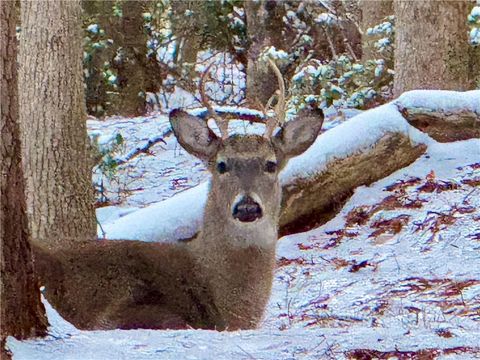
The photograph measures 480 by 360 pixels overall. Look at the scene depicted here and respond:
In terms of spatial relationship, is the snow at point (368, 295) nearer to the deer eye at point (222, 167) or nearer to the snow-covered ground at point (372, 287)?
the snow-covered ground at point (372, 287)

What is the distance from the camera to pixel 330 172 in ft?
27.7

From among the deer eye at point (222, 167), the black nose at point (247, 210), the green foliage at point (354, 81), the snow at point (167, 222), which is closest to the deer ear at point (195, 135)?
the deer eye at point (222, 167)

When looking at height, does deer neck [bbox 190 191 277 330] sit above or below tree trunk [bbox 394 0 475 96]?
below

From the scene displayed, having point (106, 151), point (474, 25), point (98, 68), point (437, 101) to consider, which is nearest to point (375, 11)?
point (474, 25)

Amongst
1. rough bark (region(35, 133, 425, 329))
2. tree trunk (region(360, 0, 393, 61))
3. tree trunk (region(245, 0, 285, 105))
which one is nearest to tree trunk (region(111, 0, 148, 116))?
tree trunk (region(245, 0, 285, 105))

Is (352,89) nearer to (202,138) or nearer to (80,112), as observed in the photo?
(80,112)

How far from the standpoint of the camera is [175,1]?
16969 mm

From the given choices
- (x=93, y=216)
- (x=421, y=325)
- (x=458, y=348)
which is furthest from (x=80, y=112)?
(x=458, y=348)

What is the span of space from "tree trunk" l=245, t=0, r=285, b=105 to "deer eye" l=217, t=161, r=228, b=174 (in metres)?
9.49

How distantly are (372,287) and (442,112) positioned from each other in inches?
109

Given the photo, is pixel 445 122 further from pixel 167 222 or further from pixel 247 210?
pixel 247 210

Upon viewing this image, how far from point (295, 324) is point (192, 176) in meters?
5.97

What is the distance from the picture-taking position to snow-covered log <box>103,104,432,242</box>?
307 inches

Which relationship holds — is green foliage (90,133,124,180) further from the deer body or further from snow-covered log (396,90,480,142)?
the deer body
